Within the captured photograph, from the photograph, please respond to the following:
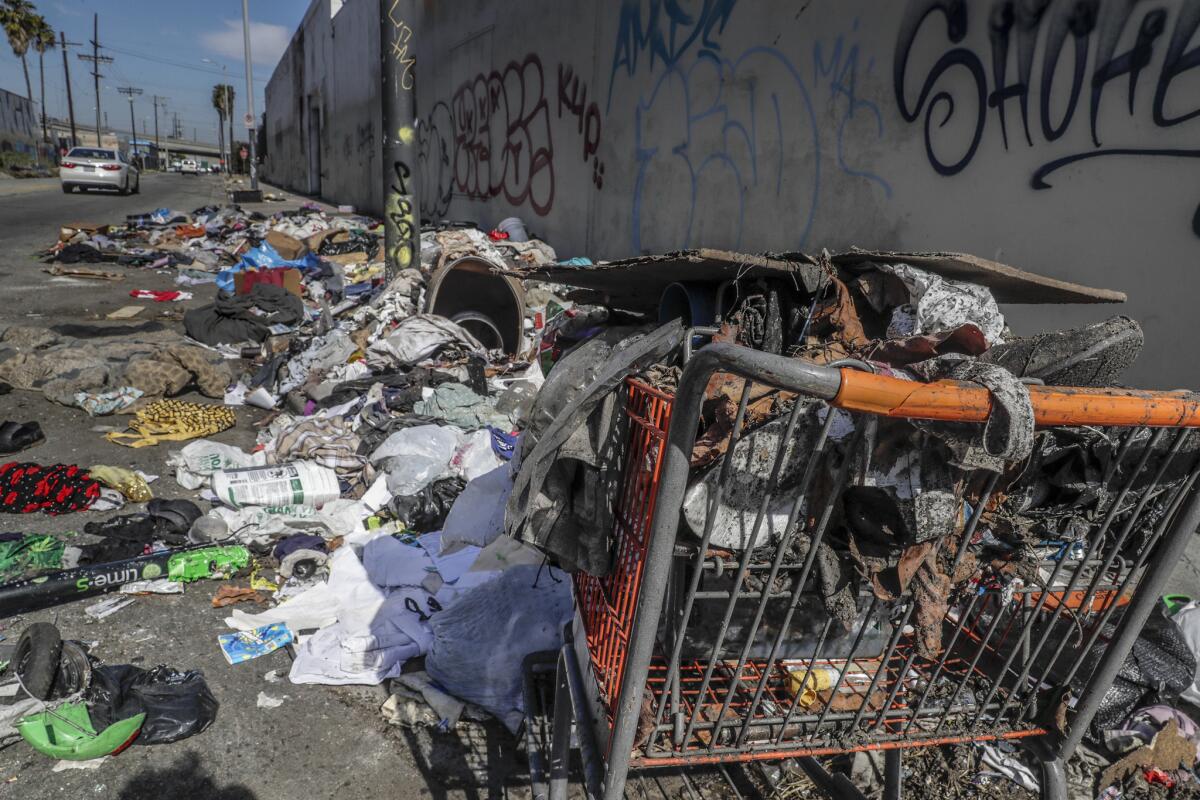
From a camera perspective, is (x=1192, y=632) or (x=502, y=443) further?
(x=502, y=443)

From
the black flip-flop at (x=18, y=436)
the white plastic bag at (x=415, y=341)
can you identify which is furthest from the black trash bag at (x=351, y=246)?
the black flip-flop at (x=18, y=436)

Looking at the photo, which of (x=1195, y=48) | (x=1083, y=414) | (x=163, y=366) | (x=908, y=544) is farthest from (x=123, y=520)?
(x=1195, y=48)

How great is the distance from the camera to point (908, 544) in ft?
4.23

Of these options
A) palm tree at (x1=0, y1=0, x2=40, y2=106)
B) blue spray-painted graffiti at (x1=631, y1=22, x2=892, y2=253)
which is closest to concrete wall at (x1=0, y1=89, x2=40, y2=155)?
palm tree at (x1=0, y1=0, x2=40, y2=106)

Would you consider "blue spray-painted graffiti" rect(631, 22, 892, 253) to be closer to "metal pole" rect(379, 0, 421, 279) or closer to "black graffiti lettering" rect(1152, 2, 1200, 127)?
"black graffiti lettering" rect(1152, 2, 1200, 127)

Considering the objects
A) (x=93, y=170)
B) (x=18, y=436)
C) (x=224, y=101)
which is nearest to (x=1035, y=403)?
(x=18, y=436)

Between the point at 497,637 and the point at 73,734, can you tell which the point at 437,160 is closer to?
the point at 497,637

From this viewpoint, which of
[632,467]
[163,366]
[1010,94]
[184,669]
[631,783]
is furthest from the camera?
[163,366]

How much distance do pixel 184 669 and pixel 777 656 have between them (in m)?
2.23

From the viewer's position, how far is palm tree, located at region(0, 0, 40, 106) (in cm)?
4550

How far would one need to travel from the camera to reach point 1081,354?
50.2 inches

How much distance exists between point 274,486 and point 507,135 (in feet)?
27.3

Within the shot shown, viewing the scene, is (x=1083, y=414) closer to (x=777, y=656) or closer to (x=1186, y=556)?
(x=777, y=656)

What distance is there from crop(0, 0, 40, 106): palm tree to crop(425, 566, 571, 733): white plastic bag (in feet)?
211
